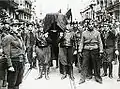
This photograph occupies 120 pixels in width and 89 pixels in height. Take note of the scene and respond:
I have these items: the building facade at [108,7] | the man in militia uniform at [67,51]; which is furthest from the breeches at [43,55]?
the building facade at [108,7]

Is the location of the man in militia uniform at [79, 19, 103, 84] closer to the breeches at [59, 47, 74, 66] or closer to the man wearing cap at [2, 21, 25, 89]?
the breeches at [59, 47, 74, 66]

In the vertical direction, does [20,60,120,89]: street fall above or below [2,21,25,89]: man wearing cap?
below

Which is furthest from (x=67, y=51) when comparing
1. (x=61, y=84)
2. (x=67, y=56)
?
(x=61, y=84)

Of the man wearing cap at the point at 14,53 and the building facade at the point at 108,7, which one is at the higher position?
the building facade at the point at 108,7

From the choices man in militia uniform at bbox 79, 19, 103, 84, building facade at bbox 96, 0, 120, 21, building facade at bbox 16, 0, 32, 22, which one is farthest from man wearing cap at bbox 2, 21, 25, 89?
building facade at bbox 96, 0, 120, 21

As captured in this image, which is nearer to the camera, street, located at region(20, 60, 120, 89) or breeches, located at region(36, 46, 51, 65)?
street, located at region(20, 60, 120, 89)

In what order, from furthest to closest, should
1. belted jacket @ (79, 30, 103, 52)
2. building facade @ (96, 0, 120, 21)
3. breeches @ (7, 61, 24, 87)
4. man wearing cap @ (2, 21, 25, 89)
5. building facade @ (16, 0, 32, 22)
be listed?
building facade @ (96, 0, 120, 21)
building facade @ (16, 0, 32, 22)
belted jacket @ (79, 30, 103, 52)
breeches @ (7, 61, 24, 87)
man wearing cap @ (2, 21, 25, 89)

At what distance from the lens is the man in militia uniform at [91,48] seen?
4.51m

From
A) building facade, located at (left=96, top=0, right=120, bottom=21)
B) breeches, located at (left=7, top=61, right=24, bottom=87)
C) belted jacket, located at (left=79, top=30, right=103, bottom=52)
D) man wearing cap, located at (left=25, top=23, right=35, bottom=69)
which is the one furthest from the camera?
building facade, located at (left=96, top=0, right=120, bottom=21)

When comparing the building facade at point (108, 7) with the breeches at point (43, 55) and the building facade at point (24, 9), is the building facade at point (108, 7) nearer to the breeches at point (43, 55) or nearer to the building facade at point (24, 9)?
the building facade at point (24, 9)

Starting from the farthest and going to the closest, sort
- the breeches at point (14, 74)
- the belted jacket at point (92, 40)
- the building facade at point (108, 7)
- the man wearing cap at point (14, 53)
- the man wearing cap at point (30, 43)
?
the building facade at point (108, 7) < the man wearing cap at point (30, 43) < the belted jacket at point (92, 40) < the breeches at point (14, 74) < the man wearing cap at point (14, 53)

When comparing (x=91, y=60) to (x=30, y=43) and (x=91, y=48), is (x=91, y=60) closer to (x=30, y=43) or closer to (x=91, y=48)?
(x=91, y=48)

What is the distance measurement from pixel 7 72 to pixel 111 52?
7.52ft

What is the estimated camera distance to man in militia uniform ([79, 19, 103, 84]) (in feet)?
14.8
